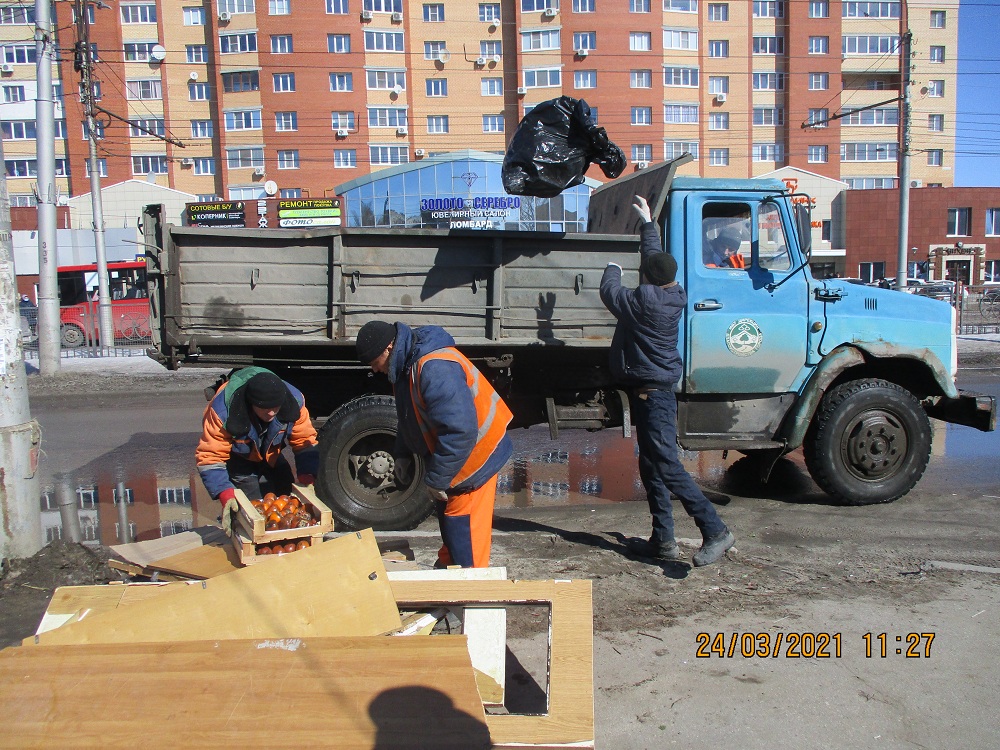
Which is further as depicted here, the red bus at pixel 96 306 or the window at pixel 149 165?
the window at pixel 149 165

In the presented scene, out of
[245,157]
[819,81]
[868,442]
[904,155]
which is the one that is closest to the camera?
[868,442]

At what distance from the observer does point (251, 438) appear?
4.33m

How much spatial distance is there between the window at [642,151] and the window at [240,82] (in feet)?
85.6

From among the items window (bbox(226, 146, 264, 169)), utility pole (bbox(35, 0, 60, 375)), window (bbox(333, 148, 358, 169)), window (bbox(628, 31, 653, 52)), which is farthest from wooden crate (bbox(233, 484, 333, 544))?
window (bbox(628, 31, 653, 52))

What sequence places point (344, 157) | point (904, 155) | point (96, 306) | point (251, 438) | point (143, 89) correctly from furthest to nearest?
point (344, 157) → point (143, 89) → point (96, 306) → point (904, 155) → point (251, 438)

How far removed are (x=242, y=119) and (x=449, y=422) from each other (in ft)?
176

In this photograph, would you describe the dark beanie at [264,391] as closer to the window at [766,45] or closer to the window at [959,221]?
the window at [959,221]

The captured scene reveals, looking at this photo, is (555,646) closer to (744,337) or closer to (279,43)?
(744,337)

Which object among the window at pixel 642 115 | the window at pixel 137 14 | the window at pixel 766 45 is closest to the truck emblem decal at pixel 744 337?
the window at pixel 642 115

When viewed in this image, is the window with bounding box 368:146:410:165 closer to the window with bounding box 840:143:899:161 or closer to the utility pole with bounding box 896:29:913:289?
the window with bounding box 840:143:899:161

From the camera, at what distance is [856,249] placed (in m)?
51.6

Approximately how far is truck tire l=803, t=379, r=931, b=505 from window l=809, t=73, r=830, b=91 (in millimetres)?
58521

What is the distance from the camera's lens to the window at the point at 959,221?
169ft

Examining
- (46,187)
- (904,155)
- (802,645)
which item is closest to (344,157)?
(46,187)
